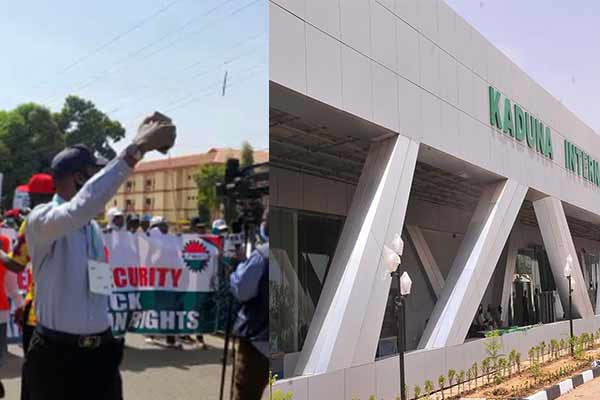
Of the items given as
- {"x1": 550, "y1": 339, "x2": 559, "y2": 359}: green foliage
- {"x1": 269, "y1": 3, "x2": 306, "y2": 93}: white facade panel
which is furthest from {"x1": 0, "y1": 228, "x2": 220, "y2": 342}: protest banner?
{"x1": 550, "y1": 339, "x2": 559, "y2": 359}: green foliage

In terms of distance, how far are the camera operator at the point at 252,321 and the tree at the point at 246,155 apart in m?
0.17

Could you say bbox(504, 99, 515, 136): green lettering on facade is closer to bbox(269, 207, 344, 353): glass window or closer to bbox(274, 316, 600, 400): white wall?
bbox(274, 316, 600, 400): white wall

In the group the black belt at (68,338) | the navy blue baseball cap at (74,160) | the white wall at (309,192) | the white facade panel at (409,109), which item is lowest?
the black belt at (68,338)

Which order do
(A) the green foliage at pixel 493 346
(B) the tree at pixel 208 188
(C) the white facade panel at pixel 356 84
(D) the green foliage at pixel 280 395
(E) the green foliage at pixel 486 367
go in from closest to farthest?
(B) the tree at pixel 208 188 < (D) the green foliage at pixel 280 395 < (C) the white facade panel at pixel 356 84 < (E) the green foliage at pixel 486 367 < (A) the green foliage at pixel 493 346

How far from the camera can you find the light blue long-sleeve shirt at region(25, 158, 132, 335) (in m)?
1.24

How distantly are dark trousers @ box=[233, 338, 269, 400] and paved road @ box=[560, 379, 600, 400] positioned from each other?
31.6 feet

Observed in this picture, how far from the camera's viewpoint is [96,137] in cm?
135

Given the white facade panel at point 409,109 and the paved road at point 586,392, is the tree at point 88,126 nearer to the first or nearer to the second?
the white facade panel at point 409,109

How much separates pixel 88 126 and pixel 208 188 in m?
0.32

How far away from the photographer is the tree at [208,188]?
4.84ft

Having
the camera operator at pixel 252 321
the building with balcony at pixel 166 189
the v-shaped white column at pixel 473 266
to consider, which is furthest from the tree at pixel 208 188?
the v-shaped white column at pixel 473 266

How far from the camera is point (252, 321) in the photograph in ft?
5.31

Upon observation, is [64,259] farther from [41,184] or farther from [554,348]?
[554,348]

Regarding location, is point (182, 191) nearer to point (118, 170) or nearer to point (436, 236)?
point (118, 170)
